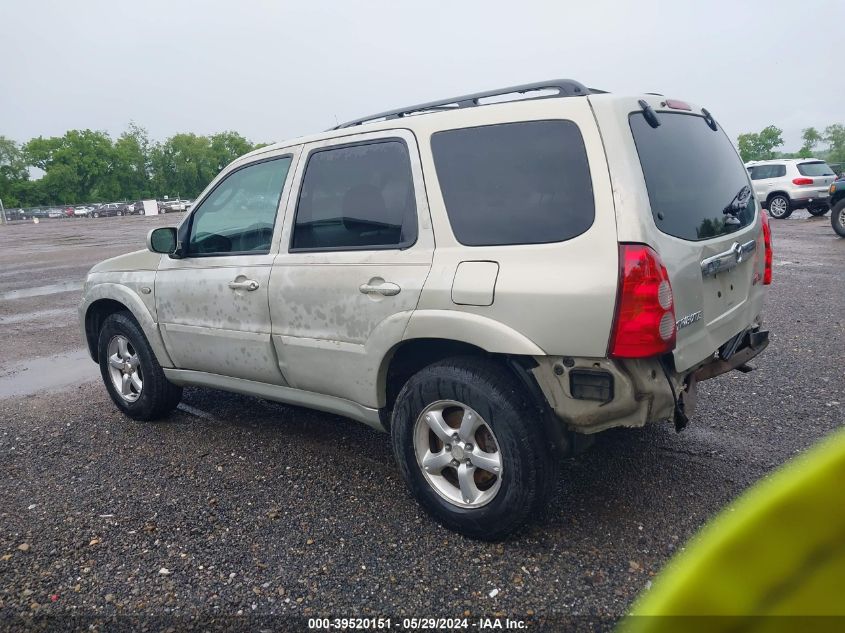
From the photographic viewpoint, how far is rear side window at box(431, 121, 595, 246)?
2.71 m

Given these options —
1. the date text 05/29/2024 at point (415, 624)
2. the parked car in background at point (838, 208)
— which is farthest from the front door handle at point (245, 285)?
the parked car in background at point (838, 208)

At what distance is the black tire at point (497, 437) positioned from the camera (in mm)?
2785

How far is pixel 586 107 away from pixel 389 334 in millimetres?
1359

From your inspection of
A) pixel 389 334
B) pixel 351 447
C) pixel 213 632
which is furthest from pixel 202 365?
pixel 213 632

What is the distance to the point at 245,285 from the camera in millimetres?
3846

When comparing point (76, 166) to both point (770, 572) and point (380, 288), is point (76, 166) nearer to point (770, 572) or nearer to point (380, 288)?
point (380, 288)

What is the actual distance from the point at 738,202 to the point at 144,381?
158 inches

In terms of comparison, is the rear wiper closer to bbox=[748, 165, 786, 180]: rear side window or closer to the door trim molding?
the door trim molding

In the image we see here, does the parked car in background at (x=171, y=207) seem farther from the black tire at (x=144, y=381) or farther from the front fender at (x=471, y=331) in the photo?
the front fender at (x=471, y=331)

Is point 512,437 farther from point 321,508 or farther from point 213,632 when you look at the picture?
point 213,632

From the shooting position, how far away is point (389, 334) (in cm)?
315

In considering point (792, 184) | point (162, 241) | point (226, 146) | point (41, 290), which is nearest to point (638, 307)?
point (162, 241)

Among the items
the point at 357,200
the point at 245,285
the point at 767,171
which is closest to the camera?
the point at 357,200

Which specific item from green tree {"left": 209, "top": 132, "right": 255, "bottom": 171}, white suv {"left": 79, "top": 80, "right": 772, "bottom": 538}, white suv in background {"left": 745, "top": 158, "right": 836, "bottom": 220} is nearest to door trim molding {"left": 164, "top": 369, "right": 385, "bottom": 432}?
white suv {"left": 79, "top": 80, "right": 772, "bottom": 538}
